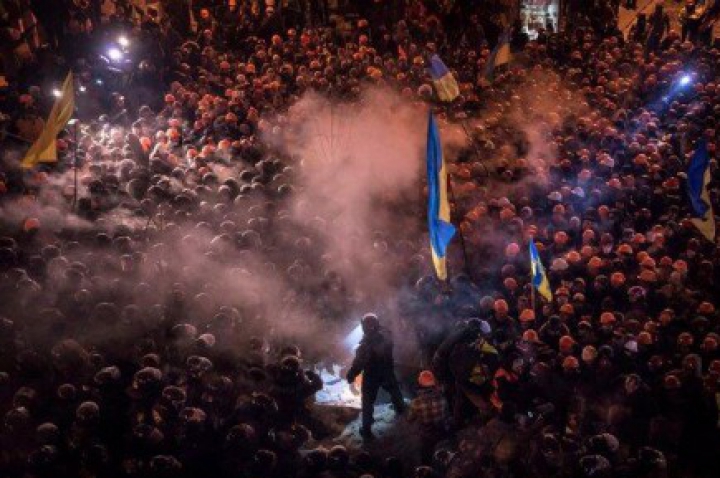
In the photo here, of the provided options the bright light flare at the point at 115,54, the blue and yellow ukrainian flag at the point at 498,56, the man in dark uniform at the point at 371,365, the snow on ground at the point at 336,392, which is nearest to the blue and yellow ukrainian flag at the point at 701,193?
the man in dark uniform at the point at 371,365

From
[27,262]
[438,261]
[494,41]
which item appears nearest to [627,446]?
[438,261]

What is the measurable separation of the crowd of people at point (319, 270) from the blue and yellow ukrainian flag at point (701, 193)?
594 millimetres

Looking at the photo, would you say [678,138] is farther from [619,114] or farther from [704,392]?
[704,392]

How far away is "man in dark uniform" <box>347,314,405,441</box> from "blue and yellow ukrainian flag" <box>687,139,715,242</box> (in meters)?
3.68

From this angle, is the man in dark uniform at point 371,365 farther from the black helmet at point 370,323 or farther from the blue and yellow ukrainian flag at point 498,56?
the blue and yellow ukrainian flag at point 498,56

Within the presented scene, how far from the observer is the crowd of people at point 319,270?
5.87 metres

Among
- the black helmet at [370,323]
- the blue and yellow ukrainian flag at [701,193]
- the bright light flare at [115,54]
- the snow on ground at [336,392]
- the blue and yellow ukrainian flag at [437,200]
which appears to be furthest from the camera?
the bright light flare at [115,54]

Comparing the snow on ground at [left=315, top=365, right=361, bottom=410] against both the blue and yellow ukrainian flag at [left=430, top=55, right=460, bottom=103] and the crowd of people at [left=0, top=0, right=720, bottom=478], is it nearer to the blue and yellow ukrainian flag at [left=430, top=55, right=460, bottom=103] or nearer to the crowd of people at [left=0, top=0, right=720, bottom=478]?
the crowd of people at [left=0, top=0, right=720, bottom=478]

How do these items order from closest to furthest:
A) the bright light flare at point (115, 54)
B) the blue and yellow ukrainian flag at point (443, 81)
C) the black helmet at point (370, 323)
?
1. the black helmet at point (370, 323)
2. the blue and yellow ukrainian flag at point (443, 81)
3. the bright light flare at point (115, 54)

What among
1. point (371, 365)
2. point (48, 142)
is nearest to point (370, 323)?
point (371, 365)

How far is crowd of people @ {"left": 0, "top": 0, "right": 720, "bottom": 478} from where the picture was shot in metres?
5.87

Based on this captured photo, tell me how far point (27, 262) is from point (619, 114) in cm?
947

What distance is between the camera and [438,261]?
6695mm

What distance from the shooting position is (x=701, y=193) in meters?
7.46
